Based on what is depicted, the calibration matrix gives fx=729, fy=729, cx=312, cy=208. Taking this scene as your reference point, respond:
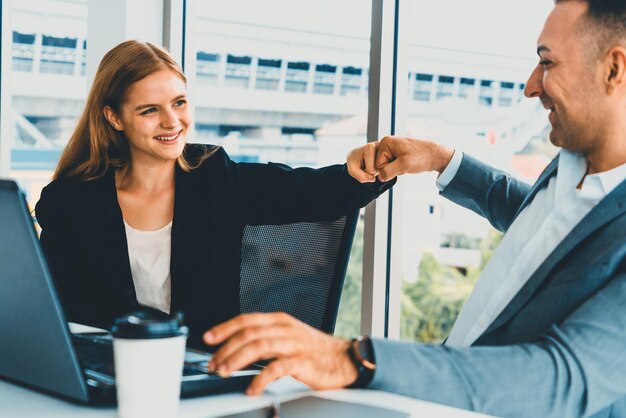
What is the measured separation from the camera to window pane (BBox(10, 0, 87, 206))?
12.5 ft

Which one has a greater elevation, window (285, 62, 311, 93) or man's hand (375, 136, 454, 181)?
window (285, 62, 311, 93)

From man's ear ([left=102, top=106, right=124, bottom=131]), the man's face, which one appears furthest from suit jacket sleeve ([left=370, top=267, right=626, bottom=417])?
man's ear ([left=102, top=106, right=124, bottom=131])

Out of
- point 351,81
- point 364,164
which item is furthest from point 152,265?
point 351,81

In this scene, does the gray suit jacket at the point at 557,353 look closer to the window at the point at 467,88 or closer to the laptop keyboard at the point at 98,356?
the laptop keyboard at the point at 98,356

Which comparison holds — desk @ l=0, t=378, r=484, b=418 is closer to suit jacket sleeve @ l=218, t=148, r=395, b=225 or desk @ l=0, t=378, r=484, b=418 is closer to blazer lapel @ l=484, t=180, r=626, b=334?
blazer lapel @ l=484, t=180, r=626, b=334

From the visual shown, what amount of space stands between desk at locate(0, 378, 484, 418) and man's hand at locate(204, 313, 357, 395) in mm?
28

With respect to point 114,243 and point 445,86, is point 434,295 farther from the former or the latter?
point 114,243

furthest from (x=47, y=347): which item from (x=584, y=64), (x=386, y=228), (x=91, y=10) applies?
(x=91, y=10)

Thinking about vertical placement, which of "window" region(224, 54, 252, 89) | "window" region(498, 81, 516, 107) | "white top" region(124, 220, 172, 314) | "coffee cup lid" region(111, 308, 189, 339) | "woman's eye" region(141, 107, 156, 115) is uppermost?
"window" region(224, 54, 252, 89)

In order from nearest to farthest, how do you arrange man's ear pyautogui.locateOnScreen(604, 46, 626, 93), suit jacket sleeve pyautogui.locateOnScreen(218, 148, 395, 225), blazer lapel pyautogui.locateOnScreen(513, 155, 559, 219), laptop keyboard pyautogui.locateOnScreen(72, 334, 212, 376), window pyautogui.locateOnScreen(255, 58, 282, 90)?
laptop keyboard pyautogui.locateOnScreen(72, 334, 212, 376) < man's ear pyautogui.locateOnScreen(604, 46, 626, 93) < blazer lapel pyautogui.locateOnScreen(513, 155, 559, 219) < suit jacket sleeve pyautogui.locateOnScreen(218, 148, 395, 225) < window pyautogui.locateOnScreen(255, 58, 282, 90)

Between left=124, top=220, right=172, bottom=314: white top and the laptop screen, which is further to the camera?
left=124, top=220, right=172, bottom=314: white top

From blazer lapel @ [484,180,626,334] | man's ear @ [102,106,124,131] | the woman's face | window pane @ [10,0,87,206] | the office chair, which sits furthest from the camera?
window pane @ [10,0,87,206]

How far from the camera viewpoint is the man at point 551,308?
96cm

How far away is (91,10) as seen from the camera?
10.8 feet
